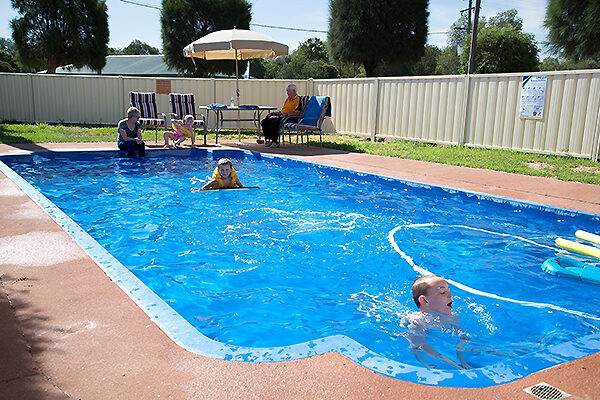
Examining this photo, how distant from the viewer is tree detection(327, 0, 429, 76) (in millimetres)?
27828

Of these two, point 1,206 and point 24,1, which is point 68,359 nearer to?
point 1,206

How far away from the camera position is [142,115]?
12.2 metres

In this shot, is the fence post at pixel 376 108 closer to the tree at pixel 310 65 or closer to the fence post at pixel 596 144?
the fence post at pixel 596 144

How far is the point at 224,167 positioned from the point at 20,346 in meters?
4.55

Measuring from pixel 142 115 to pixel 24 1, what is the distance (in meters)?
16.8

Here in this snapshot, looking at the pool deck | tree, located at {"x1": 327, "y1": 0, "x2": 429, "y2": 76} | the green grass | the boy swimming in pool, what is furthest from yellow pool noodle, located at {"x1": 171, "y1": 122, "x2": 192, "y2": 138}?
tree, located at {"x1": 327, "y1": 0, "x2": 429, "y2": 76}

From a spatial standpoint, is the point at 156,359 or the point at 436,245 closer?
the point at 156,359

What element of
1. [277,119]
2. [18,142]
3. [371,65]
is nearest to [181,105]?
[277,119]

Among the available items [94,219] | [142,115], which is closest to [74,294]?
[94,219]

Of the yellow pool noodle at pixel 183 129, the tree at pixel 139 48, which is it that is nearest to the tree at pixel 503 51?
the yellow pool noodle at pixel 183 129

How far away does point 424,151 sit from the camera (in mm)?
10195

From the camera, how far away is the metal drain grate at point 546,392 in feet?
6.03

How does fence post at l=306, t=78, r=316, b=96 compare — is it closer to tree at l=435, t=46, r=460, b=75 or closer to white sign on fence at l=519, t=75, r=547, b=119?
white sign on fence at l=519, t=75, r=547, b=119

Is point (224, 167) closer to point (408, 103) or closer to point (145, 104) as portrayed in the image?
point (408, 103)
